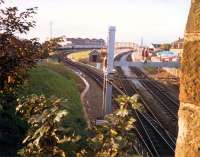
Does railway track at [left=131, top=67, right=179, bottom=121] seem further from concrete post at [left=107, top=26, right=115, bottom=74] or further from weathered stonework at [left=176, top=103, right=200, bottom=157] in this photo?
weathered stonework at [left=176, top=103, right=200, bottom=157]

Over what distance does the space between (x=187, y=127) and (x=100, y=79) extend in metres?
47.4

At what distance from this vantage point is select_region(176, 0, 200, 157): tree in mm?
2168

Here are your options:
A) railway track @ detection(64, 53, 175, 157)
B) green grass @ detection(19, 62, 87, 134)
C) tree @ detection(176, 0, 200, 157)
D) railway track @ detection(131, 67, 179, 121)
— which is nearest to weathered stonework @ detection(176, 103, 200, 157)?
tree @ detection(176, 0, 200, 157)

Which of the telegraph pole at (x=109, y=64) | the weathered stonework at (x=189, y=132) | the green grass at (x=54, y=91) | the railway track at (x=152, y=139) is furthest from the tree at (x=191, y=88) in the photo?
the railway track at (x=152, y=139)

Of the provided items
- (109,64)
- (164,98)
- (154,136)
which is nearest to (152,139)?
(154,136)

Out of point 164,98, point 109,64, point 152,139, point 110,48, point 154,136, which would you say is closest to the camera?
point 110,48

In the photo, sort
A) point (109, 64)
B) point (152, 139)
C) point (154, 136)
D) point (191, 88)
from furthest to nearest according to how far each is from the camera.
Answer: point (154, 136) → point (152, 139) → point (109, 64) → point (191, 88)

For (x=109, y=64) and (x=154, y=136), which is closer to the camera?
(x=109, y=64)

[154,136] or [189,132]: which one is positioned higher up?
[189,132]

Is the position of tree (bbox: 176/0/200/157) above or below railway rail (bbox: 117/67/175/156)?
above

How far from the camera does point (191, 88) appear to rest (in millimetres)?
2180

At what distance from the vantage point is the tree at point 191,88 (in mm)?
2168

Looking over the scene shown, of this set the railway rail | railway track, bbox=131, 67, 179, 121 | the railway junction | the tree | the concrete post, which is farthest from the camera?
railway track, bbox=131, 67, 179, 121

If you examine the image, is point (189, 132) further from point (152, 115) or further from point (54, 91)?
point (152, 115)
